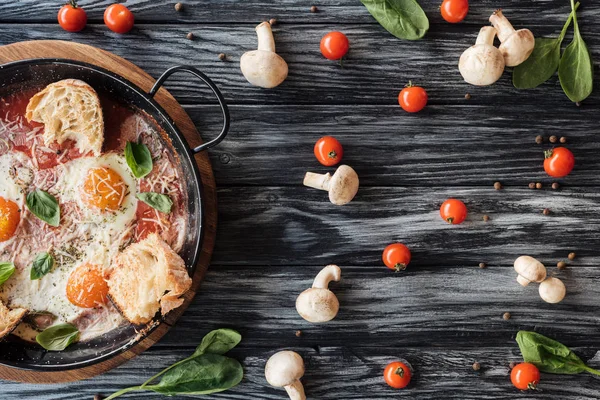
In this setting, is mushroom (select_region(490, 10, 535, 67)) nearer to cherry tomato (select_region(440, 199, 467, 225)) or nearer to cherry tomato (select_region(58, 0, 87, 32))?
cherry tomato (select_region(440, 199, 467, 225))

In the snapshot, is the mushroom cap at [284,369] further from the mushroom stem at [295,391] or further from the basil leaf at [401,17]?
the basil leaf at [401,17]

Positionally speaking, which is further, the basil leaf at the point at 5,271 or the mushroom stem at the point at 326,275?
the mushroom stem at the point at 326,275

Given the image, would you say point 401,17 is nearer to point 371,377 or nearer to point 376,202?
point 376,202

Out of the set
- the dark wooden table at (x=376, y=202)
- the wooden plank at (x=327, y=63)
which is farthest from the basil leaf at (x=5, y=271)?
the wooden plank at (x=327, y=63)

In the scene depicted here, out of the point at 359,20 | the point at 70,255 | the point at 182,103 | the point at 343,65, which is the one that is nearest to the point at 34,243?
the point at 70,255

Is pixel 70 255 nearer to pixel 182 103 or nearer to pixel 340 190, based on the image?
pixel 182 103

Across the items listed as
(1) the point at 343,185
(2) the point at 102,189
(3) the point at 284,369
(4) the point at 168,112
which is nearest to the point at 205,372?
(3) the point at 284,369
